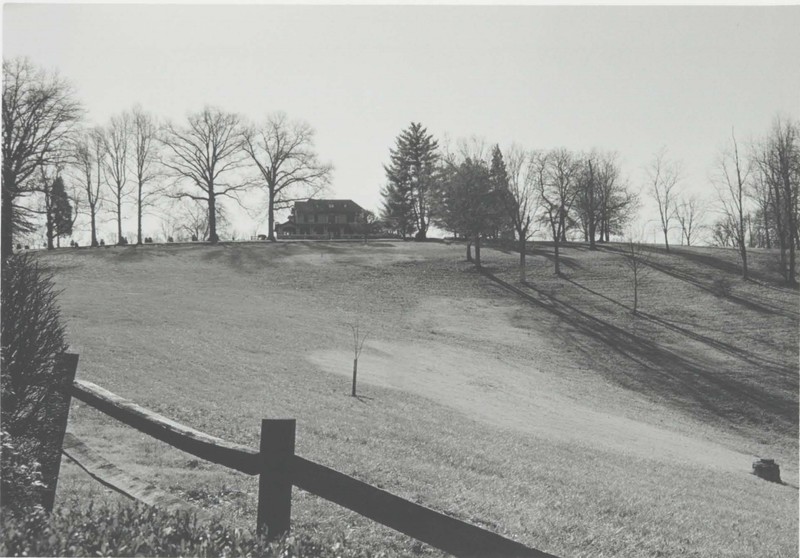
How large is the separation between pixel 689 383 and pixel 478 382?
1232cm

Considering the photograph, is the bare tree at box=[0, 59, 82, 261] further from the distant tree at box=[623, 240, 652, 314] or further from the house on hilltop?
the house on hilltop

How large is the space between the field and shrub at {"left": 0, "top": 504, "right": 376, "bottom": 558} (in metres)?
2.30

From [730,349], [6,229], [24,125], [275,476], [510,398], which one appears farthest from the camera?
[730,349]

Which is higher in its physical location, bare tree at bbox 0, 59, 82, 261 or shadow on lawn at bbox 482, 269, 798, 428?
bare tree at bbox 0, 59, 82, 261

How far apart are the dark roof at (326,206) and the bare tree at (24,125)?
78625 mm

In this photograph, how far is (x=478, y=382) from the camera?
2561 cm

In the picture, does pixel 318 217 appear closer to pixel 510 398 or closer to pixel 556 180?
pixel 556 180

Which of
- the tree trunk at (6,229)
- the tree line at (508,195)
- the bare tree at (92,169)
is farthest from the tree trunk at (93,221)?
the tree trunk at (6,229)

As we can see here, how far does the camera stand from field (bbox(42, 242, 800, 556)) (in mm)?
7973

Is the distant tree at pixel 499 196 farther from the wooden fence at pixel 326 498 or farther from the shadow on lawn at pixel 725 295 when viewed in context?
the wooden fence at pixel 326 498

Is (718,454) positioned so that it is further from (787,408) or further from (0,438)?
(0,438)

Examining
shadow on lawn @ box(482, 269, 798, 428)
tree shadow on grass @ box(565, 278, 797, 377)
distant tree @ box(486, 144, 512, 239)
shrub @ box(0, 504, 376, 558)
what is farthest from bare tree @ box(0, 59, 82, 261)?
distant tree @ box(486, 144, 512, 239)

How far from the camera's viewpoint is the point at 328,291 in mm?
47656

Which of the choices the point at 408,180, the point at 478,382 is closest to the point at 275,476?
the point at 478,382
